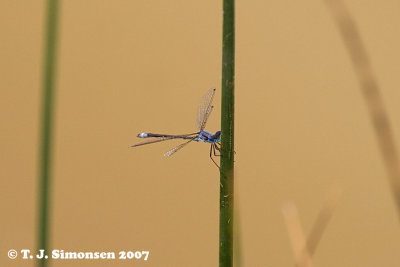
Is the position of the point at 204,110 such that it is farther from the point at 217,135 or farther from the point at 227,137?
the point at 227,137

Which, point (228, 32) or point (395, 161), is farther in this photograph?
point (395, 161)

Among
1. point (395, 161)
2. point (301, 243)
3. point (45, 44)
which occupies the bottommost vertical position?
point (301, 243)

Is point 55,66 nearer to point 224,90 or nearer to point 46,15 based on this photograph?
point 46,15

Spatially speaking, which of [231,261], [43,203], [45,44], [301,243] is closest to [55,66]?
[45,44]

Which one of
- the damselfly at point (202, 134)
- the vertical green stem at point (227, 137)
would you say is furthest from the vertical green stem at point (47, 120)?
the damselfly at point (202, 134)

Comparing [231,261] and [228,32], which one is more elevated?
[228,32]
